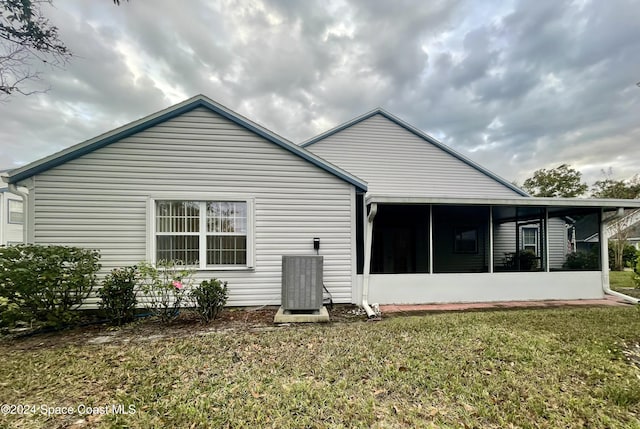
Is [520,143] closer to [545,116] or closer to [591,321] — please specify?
[545,116]

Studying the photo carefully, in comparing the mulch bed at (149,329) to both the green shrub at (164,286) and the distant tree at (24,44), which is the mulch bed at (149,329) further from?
the distant tree at (24,44)

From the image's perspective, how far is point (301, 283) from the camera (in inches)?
216

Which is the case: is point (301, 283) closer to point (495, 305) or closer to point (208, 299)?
point (208, 299)

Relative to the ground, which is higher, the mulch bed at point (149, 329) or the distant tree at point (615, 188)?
the distant tree at point (615, 188)

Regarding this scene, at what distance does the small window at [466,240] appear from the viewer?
11102 mm

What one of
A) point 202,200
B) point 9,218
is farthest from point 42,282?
point 9,218

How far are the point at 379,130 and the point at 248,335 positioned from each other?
9.58 meters

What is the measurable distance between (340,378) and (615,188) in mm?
33366


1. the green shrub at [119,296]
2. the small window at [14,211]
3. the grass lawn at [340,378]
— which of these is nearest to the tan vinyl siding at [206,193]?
the green shrub at [119,296]

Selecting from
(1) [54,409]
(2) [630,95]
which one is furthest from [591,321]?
(2) [630,95]

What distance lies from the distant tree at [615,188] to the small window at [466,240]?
22621 millimetres

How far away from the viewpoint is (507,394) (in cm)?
279

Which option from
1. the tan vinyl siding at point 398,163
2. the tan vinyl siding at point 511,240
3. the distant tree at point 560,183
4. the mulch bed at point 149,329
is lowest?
the mulch bed at point 149,329

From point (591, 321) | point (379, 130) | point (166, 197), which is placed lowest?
point (591, 321)
